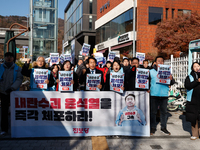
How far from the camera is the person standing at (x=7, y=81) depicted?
5.59 metres

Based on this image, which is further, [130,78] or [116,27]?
[116,27]

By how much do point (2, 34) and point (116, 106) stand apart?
1744 inches

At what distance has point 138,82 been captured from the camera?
19.0ft

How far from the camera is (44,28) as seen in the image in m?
33.1

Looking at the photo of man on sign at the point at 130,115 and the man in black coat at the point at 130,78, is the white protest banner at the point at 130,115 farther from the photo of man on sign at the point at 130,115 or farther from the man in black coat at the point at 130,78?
the man in black coat at the point at 130,78

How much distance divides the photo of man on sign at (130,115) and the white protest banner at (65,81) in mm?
1370

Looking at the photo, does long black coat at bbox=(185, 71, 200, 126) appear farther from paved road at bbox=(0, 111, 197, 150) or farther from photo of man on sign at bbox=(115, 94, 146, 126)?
photo of man on sign at bbox=(115, 94, 146, 126)

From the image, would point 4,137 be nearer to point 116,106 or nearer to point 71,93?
point 71,93

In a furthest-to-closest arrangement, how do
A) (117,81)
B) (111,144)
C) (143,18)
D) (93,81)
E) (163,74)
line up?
(143,18) → (163,74) → (93,81) → (117,81) → (111,144)

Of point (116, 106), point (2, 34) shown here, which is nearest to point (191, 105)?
point (116, 106)

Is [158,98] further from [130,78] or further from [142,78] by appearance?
[130,78]

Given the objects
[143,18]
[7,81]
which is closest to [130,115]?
[7,81]

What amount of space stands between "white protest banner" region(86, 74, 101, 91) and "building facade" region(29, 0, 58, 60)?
91.1 ft

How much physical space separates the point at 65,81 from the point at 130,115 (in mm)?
1739
